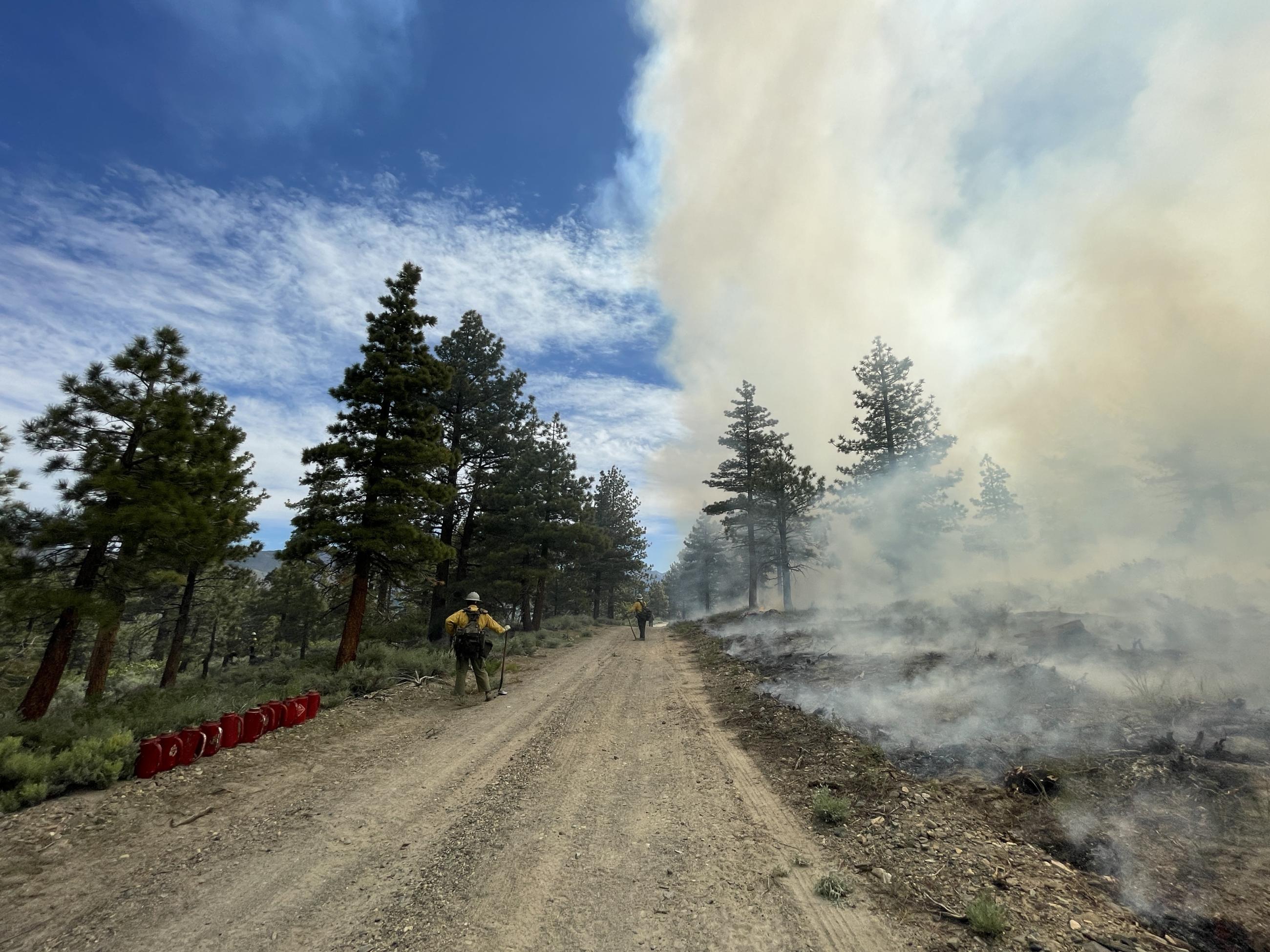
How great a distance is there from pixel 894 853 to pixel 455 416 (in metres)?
21.2

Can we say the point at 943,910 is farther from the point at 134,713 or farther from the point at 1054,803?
the point at 134,713

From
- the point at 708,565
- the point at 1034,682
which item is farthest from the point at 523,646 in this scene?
the point at 708,565

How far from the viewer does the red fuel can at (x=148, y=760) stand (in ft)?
21.2

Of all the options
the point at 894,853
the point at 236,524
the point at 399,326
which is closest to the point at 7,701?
the point at 236,524

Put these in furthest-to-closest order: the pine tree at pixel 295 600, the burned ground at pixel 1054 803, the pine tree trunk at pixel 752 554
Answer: the pine tree trunk at pixel 752 554 < the pine tree at pixel 295 600 < the burned ground at pixel 1054 803

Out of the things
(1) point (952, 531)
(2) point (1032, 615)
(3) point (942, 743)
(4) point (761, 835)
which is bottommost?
(4) point (761, 835)

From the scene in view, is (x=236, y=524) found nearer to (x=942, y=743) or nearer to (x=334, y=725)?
(x=334, y=725)

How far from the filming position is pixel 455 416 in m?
22.2

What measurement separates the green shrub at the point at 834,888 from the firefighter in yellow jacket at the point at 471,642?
8.78 metres

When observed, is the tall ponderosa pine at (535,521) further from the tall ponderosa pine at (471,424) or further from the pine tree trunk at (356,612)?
the pine tree trunk at (356,612)

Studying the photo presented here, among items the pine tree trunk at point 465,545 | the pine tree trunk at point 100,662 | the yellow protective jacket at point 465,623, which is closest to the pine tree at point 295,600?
the pine tree trunk at point 465,545

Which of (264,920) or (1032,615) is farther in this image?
(1032,615)

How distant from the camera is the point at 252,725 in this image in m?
8.23

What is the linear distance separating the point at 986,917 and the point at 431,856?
15.1ft
